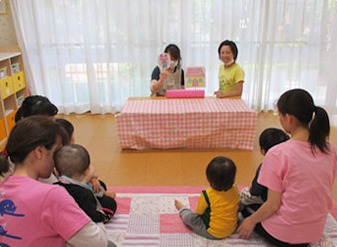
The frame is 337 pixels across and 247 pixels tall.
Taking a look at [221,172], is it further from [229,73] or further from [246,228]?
[229,73]

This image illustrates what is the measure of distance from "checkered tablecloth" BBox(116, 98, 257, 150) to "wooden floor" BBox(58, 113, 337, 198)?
9 cm

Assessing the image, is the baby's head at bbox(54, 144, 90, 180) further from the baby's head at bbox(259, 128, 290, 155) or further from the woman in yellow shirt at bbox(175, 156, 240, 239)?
the baby's head at bbox(259, 128, 290, 155)

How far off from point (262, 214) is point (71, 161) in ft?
3.23

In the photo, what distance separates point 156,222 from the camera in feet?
6.73

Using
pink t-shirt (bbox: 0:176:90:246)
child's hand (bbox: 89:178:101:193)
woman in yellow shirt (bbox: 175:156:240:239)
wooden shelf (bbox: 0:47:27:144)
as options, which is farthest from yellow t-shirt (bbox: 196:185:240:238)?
wooden shelf (bbox: 0:47:27:144)

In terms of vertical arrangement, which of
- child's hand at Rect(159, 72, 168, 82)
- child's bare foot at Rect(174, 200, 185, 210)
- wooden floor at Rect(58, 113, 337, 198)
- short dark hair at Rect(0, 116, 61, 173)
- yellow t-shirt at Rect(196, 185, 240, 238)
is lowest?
wooden floor at Rect(58, 113, 337, 198)

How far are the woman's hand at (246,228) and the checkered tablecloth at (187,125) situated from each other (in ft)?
4.26

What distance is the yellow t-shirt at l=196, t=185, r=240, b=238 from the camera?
1.74 m

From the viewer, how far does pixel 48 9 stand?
3963mm

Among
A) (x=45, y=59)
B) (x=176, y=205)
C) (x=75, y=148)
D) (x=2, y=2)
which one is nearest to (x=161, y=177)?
(x=176, y=205)

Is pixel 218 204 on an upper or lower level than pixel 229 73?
lower

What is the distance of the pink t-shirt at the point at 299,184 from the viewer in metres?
1.48

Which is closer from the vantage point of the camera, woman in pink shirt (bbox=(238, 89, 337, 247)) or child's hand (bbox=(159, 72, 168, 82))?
woman in pink shirt (bbox=(238, 89, 337, 247))

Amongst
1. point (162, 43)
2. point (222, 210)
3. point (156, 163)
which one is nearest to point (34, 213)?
point (222, 210)
